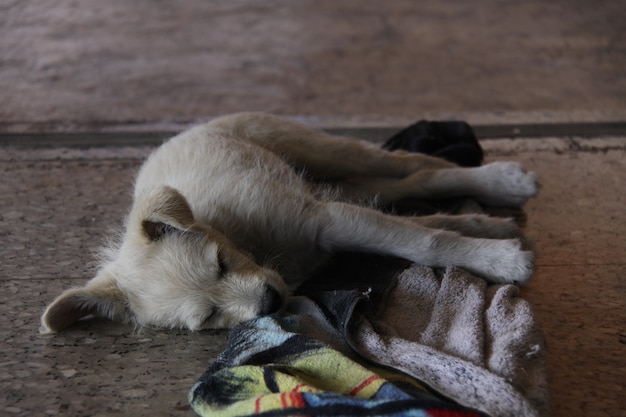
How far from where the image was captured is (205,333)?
123 inches

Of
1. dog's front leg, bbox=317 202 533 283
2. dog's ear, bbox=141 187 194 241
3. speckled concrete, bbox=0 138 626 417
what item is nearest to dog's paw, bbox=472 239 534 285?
dog's front leg, bbox=317 202 533 283

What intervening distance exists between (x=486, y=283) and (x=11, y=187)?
2.89m

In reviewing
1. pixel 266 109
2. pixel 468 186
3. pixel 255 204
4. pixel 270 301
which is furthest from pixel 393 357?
Answer: pixel 266 109

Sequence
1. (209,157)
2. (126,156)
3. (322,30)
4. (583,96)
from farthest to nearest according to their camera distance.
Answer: (322,30), (583,96), (126,156), (209,157)

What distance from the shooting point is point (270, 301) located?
300 cm

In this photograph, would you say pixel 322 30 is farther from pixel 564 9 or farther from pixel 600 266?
pixel 600 266

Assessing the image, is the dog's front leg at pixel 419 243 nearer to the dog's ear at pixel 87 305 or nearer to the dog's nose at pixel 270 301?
the dog's nose at pixel 270 301

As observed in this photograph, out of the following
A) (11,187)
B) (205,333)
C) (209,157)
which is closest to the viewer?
(205,333)

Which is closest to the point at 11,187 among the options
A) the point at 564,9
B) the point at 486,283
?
the point at 486,283

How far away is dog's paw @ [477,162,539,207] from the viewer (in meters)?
3.88

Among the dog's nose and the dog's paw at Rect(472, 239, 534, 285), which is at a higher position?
the dog's nose

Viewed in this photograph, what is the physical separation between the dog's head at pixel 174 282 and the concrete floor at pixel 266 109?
94mm

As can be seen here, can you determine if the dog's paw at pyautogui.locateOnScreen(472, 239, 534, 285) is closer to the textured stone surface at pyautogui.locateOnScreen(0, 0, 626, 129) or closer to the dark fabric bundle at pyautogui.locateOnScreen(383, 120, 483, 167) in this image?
the dark fabric bundle at pyautogui.locateOnScreen(383, 120, 483, 167)

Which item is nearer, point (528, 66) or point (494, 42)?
point (528, 66)
